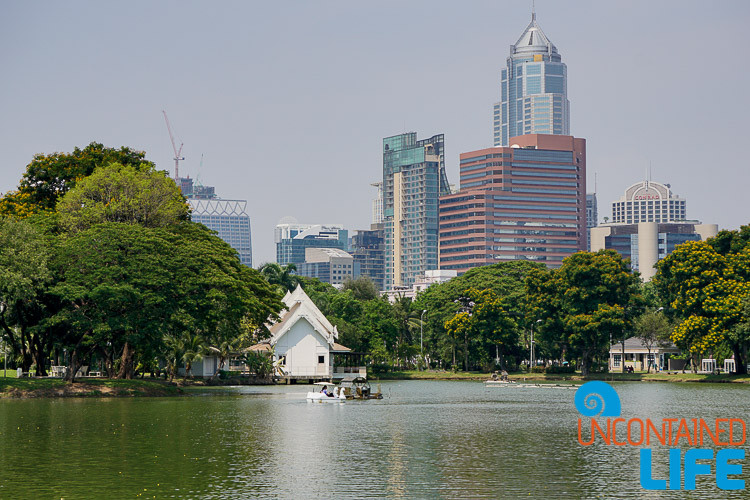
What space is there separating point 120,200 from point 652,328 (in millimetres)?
81024

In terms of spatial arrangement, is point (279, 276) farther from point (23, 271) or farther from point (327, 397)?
point (23, 271)

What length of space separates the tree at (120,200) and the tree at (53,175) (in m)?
4.51

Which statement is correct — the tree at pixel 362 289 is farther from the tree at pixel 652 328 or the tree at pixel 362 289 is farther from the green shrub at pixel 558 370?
the tree at pixel 652 328

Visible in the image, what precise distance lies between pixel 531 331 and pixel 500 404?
63.2 meters

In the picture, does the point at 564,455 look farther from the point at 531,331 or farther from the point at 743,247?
the point at 531,331

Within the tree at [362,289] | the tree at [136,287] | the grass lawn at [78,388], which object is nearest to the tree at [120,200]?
the tree at [136,287]

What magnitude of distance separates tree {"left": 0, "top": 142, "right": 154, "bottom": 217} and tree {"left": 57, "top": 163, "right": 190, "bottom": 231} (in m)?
4.51

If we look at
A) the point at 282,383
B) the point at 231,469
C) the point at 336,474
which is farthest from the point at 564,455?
the point at 282,383

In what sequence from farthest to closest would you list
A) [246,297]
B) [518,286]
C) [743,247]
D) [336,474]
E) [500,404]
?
[518,286] < [743,247] < [246,297] < [500,404] < [336,474]

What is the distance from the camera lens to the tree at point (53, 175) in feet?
250

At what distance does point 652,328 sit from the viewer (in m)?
A: 127

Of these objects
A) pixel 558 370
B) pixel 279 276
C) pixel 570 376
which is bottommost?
pixel 570 376

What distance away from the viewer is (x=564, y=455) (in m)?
33.2

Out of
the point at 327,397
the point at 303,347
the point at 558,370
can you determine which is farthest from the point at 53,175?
the point at 558,370
